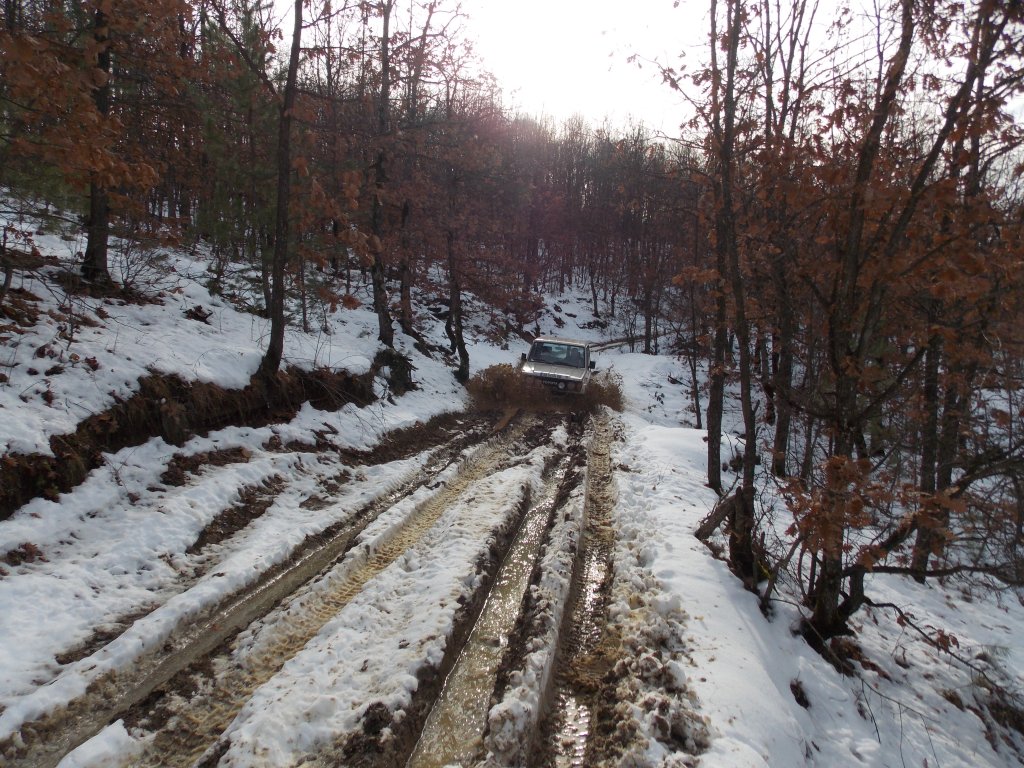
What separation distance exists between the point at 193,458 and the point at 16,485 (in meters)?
1.95

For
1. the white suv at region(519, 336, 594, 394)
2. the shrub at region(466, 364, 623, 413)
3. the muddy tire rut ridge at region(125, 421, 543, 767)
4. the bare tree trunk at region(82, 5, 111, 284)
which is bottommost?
the muddy tire rut ridge at region(125, 421, 543, 767)

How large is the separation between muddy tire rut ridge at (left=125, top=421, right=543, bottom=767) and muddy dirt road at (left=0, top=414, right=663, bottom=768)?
0.01 metres

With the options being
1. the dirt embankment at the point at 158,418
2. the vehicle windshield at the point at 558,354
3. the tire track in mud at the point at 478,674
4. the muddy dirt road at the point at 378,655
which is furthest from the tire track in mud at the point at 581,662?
the vehicle windshield at the point at 558,354

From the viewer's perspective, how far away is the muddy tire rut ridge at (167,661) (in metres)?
3.03

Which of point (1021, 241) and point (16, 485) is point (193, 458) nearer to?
point (16, 485)

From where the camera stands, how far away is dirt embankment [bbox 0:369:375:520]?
5.04 metres

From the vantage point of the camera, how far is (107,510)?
5.39 metres

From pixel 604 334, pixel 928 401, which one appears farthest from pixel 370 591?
pixel 604 334

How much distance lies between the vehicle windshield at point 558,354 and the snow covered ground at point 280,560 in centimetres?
732

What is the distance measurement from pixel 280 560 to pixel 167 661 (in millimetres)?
1498

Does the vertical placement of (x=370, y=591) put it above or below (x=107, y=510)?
below

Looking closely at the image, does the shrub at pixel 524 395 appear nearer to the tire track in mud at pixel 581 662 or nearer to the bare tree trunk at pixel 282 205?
the bare tree trunk at pixel 282 205

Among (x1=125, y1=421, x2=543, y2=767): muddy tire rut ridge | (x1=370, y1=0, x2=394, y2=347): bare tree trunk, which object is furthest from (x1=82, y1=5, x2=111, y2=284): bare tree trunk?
(x1=125, y1=421, x2=543, y2=767): muddy tire rut ridge

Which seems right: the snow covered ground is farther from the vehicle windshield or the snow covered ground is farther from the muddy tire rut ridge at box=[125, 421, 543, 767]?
the vehicle windshield
